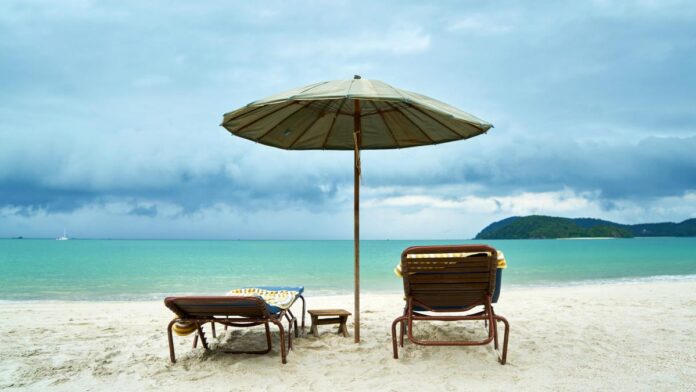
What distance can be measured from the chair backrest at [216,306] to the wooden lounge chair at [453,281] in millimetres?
1183

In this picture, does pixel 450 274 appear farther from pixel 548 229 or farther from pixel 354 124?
pixel 548 229

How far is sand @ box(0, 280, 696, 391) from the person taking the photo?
11.5ft

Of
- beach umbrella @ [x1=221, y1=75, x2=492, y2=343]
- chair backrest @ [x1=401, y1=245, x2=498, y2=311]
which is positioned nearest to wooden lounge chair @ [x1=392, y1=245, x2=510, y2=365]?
chair backrest @ [x1=401, y1=245, x2=498, y2=311]

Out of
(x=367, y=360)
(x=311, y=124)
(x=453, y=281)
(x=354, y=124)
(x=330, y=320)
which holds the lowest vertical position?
(x=367, y=360)

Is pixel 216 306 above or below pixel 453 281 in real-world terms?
below

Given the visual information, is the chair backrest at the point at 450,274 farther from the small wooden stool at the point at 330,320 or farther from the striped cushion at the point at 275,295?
the striped cushion at the point at 275,295

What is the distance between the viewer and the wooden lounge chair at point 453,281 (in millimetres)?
3844

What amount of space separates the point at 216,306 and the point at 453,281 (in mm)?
2002

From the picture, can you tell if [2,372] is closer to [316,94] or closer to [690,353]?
[316,94]

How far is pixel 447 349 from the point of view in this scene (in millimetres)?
4309

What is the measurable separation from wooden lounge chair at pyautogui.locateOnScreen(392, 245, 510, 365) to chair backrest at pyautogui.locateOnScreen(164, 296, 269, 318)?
Result: 118cm

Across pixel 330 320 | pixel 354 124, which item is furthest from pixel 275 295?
pixel 354 124

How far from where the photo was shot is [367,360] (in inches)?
161

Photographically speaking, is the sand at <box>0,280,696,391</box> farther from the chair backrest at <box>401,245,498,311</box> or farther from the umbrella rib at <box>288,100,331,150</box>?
the umbrella rib at <box>288,100,331,150</box>
